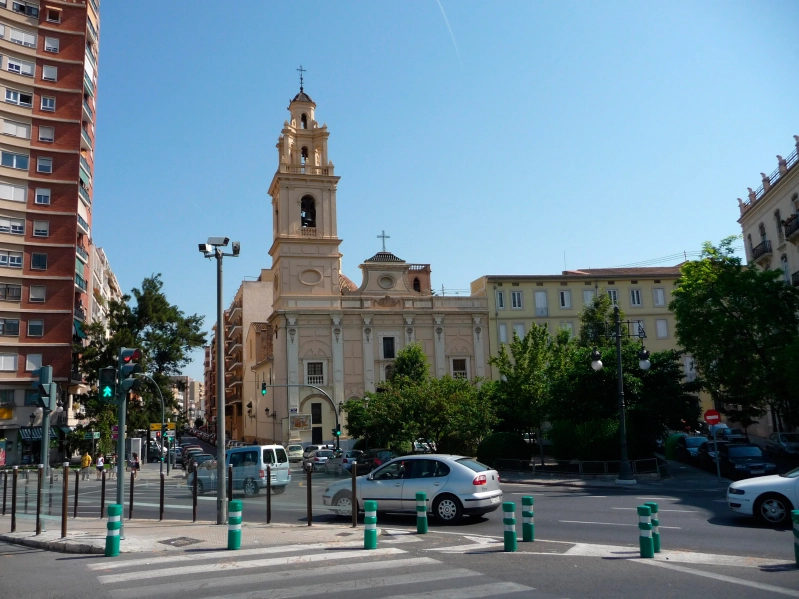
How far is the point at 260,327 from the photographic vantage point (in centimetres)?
7438

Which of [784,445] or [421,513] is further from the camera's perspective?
[784,445]

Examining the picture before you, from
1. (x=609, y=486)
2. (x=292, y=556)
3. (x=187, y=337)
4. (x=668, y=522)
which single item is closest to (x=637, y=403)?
(x=609, y=486)

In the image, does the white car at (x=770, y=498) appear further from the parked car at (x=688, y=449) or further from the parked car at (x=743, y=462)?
the parked car at (x=688, y=449)

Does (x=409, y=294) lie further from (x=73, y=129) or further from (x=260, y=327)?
(x=73, y=129)

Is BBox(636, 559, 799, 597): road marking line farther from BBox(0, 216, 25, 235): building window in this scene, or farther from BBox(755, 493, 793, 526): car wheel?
BBox(0, 216, 25, 235): building window

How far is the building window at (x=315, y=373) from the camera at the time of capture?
2286 inches

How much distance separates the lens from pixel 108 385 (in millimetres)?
13727

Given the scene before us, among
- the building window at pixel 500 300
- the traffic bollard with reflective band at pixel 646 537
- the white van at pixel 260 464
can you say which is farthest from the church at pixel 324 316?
the traffic bollard with reflective band at pixel 646 537

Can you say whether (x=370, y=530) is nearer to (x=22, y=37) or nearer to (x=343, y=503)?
(x=343, y=503)

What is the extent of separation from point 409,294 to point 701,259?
92.0 feet

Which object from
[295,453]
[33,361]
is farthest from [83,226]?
[295,453]

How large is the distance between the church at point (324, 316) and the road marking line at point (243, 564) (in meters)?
45.7

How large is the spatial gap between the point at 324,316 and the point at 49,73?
2707cm

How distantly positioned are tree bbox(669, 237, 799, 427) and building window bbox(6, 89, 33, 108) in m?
42.8
